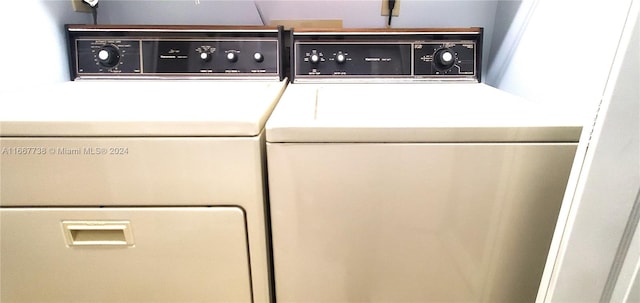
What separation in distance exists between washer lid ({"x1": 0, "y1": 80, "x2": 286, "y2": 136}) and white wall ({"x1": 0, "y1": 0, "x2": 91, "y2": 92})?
0.29ft

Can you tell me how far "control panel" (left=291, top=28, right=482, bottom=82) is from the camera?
120 cm

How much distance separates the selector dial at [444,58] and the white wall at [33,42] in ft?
4.02

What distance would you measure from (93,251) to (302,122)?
0.56m

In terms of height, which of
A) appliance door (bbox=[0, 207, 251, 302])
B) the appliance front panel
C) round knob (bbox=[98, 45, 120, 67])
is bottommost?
appliance door (bbox=[0, 207, 251, 302])

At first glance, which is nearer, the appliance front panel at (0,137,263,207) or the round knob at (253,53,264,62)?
the appliance front panel at (0,137,263,207)

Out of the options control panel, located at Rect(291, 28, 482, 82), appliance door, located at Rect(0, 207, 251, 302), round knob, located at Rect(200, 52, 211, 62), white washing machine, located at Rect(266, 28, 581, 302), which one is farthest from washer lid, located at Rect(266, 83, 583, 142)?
round knob, located at Rect(200, 52, 211, 62)

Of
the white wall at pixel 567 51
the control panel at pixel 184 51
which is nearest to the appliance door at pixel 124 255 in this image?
the control panel at pixel 184 51

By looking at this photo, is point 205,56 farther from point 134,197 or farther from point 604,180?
point 604,180

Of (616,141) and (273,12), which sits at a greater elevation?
(273,12)

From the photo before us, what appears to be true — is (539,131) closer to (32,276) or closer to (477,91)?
(477,91)

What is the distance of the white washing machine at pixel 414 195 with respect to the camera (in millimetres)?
722

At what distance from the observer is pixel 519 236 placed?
80cm

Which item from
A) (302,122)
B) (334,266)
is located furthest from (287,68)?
(334,266)

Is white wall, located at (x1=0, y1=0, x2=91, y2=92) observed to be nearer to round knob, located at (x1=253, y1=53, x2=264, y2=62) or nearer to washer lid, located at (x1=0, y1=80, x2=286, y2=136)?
washer lid, located at (x1=0, y1=80, x2=286, y2=136)
